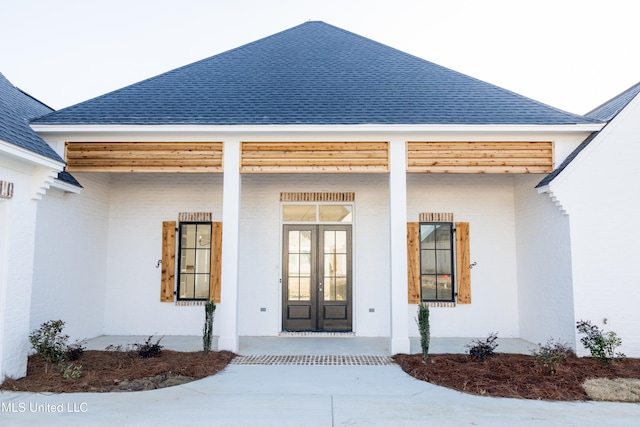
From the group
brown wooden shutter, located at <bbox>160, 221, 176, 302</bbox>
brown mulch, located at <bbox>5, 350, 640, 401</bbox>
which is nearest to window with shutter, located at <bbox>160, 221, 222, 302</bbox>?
brown wooden shutter, located at <bbox>160, 221, 176, 302</bbox>

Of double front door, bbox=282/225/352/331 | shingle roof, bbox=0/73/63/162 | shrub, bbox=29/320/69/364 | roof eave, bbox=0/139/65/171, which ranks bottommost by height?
shrub, bbox=29/320/69/364

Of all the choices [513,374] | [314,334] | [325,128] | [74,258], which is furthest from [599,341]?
[74,258]

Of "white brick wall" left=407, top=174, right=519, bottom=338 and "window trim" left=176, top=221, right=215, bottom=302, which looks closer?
"white brick wall" left=407, top=174, right=519, bottom=338

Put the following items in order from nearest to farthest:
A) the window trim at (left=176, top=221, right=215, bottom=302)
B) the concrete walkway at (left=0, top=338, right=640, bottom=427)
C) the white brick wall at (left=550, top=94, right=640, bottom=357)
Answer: the concrete walkway at (left=0, top=338, right=640, bottom=427) < the white brick wall at (left=550, top=94, right=640, bottom=357) < the window trim at (left=176, top=221, right=215, bottom=302)

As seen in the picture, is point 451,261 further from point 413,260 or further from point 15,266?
point 15,266

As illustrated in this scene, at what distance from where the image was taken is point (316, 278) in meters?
8.93

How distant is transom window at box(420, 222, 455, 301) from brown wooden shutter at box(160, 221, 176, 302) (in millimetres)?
5444

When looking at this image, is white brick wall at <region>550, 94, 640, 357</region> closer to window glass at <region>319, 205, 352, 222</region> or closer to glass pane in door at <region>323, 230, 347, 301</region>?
window glass at <region>319, 205, 352, 222</region>

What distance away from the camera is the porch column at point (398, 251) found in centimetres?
688

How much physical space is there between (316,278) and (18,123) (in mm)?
5954

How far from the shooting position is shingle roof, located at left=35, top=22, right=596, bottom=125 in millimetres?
7160

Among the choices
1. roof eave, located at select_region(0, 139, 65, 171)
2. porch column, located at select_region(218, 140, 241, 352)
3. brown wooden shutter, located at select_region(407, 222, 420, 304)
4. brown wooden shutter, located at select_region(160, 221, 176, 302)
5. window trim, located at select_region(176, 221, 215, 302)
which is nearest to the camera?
roof eave, located at select_region(0, 139, 65, 171)

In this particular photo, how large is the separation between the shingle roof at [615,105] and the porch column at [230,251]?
21.2ft

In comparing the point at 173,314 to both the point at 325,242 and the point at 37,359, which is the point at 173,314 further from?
the point at 325,242
